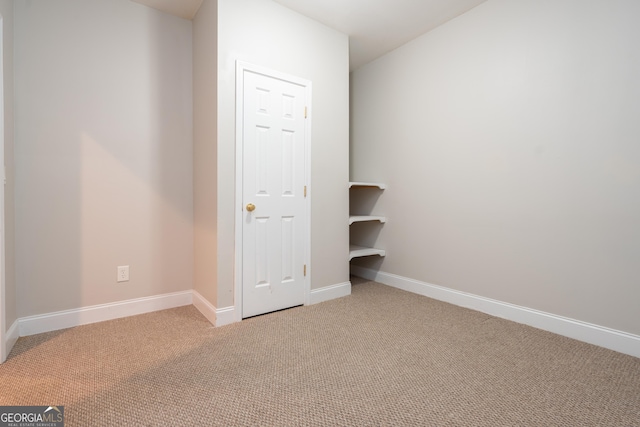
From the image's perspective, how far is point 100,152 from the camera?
8.01ft

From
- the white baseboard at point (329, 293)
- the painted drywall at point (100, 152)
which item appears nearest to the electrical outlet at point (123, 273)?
the painted drywall at point (100, 152)

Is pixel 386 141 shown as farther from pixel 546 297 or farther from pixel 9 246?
pixel 9 246

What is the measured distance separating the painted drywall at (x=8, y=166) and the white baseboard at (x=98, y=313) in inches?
5.3

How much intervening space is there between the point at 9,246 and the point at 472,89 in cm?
368

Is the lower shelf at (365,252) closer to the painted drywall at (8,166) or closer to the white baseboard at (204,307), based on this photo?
the white baseboard at (204,307)

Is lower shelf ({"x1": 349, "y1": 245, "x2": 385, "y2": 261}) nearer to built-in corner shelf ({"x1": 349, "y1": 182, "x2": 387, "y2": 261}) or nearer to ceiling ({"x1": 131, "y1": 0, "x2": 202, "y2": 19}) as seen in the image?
built-in corner shelf ({"x1": 349, "y1": 182, "x2": 387, "y2": 261})

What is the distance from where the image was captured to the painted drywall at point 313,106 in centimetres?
238

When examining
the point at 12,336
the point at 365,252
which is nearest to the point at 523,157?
the point at 365,252

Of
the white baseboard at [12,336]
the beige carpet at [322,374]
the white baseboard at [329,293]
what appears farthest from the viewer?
the white baseboard at [329,293]

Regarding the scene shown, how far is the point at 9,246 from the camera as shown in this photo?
199cm

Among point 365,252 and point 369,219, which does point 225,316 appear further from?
point 369,219

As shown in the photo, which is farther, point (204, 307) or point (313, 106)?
point (313, 106)

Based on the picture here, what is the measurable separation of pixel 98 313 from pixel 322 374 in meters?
1.92

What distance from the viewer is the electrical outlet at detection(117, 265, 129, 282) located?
2.54 meters
